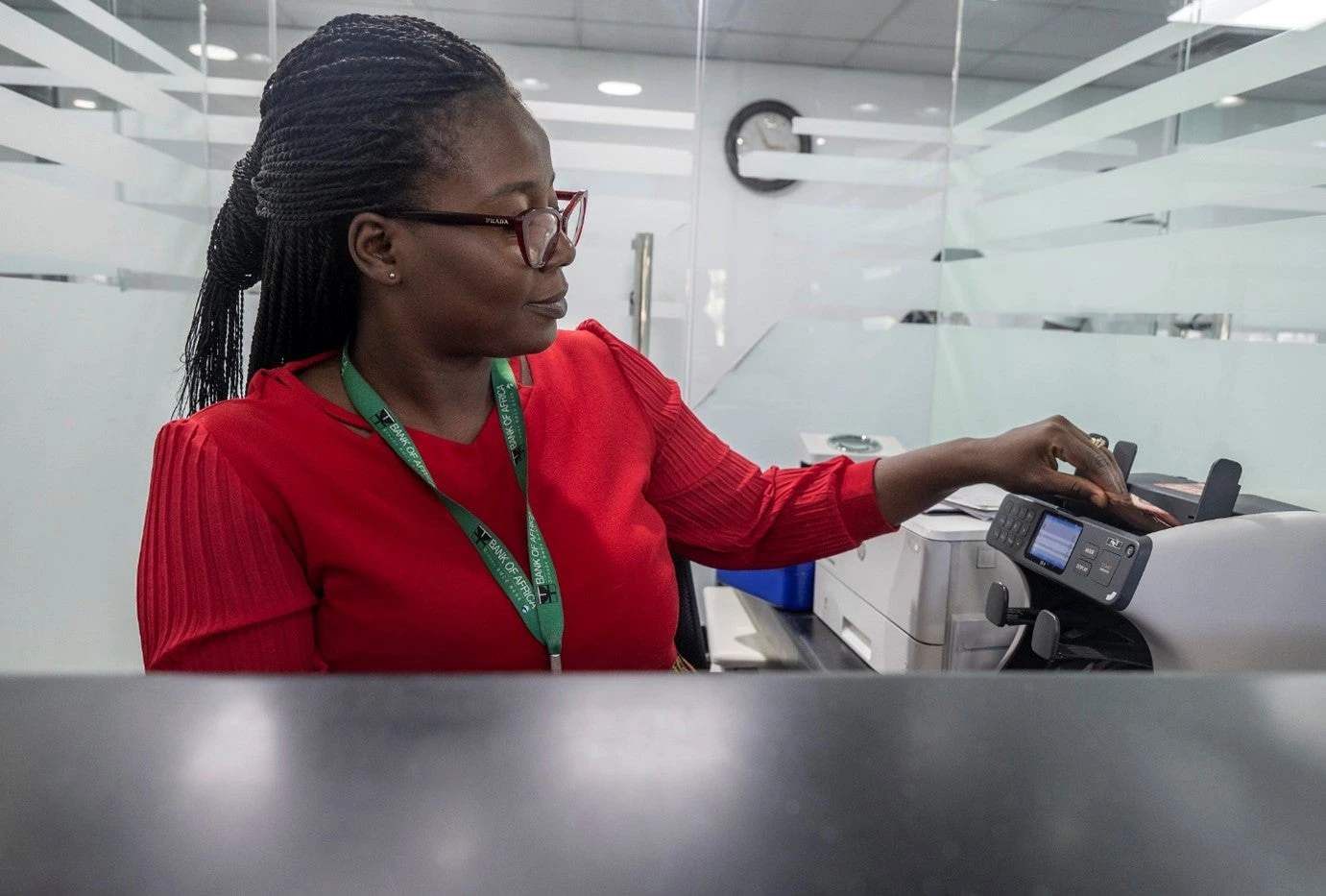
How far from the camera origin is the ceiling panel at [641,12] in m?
3.21

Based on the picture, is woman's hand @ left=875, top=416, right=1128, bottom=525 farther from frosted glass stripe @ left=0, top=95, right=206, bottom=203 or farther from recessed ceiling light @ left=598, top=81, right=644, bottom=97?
recessed ceiling light @ left=598, top=81, right=644, bottom=97

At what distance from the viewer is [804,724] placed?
0.22 metres

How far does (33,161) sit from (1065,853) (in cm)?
225

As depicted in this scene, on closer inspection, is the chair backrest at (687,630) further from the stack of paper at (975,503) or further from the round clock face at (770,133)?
the round clock face at (770,133)

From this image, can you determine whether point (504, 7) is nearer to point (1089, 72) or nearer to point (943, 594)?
point (1089, 72)

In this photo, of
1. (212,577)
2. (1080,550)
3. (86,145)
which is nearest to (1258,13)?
(1080,550)

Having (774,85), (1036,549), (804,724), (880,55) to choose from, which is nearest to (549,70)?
(774,85)

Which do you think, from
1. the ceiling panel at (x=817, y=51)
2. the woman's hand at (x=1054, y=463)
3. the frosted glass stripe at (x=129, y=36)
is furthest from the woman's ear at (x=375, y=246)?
the ceiling panel at (x=817, y=51)

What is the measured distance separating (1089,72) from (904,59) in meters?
1.24

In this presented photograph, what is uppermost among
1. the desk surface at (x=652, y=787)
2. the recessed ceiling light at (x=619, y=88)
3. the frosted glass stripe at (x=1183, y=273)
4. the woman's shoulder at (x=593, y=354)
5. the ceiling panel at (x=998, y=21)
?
the ceiling panel at (x=998, y=21)

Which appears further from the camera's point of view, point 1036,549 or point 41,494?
point 41,494

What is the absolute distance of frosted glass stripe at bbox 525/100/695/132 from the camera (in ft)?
10.9

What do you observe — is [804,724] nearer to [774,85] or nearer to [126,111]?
[126,111]

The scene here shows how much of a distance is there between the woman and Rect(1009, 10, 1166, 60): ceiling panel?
1.70 m
